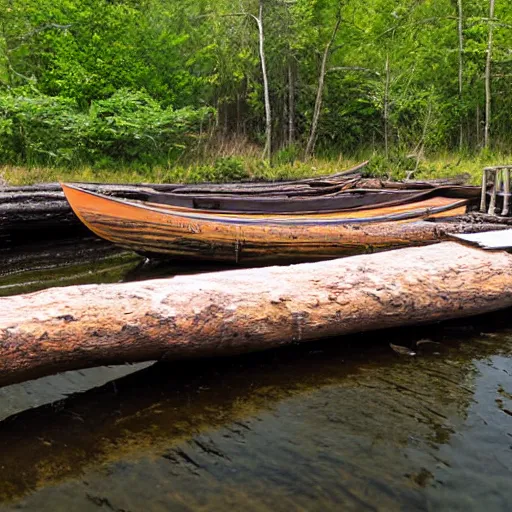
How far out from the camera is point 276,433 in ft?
8.51

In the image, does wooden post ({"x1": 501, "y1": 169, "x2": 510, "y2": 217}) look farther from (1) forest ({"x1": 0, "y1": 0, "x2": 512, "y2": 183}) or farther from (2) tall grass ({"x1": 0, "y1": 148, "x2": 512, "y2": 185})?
(1) forest ({"x1": 0, "y1": 0, "x2": 512, "y2": 183})

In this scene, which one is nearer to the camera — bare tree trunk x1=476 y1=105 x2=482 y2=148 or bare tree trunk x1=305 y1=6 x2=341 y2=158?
bare tree trunk x1=305 y1=6 x2=341 y2=158

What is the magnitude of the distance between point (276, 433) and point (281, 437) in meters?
0.04

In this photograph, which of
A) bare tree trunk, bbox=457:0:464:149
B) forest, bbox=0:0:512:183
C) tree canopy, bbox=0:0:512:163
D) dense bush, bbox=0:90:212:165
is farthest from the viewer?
bare tree trunk, bbox=457:0:464:149

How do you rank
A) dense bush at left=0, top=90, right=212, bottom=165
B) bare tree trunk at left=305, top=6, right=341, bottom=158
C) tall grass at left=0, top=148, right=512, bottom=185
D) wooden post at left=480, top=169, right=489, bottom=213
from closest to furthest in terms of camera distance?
wooden post at left=480, top=169, right=489, bottom=213, tall grass at left=0, top=148, right=512, bottom=185, dense bush at left=0, top=90, right=212, bottom=165, bare tree trunk at left=305, top=6, right=341, bottom=158

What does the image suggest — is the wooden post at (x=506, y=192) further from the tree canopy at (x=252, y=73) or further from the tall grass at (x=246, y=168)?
the tree canopy at (x=252, y=73)

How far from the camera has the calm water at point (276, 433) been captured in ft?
6.98

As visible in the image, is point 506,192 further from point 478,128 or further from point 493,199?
point 478,128

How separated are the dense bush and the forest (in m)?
0.03

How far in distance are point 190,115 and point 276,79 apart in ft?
14.2

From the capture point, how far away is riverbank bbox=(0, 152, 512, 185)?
8.83 metres

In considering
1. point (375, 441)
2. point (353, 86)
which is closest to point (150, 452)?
point (375, 441)

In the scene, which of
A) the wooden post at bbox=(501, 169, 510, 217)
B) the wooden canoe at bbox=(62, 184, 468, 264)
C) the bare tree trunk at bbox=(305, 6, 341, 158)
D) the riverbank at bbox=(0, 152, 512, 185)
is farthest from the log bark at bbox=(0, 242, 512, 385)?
the bare tree trunk at bbox=(305, 6, 341, 158)

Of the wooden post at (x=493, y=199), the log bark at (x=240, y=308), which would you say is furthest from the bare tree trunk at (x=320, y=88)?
the log bark at (x=240, y=308)
